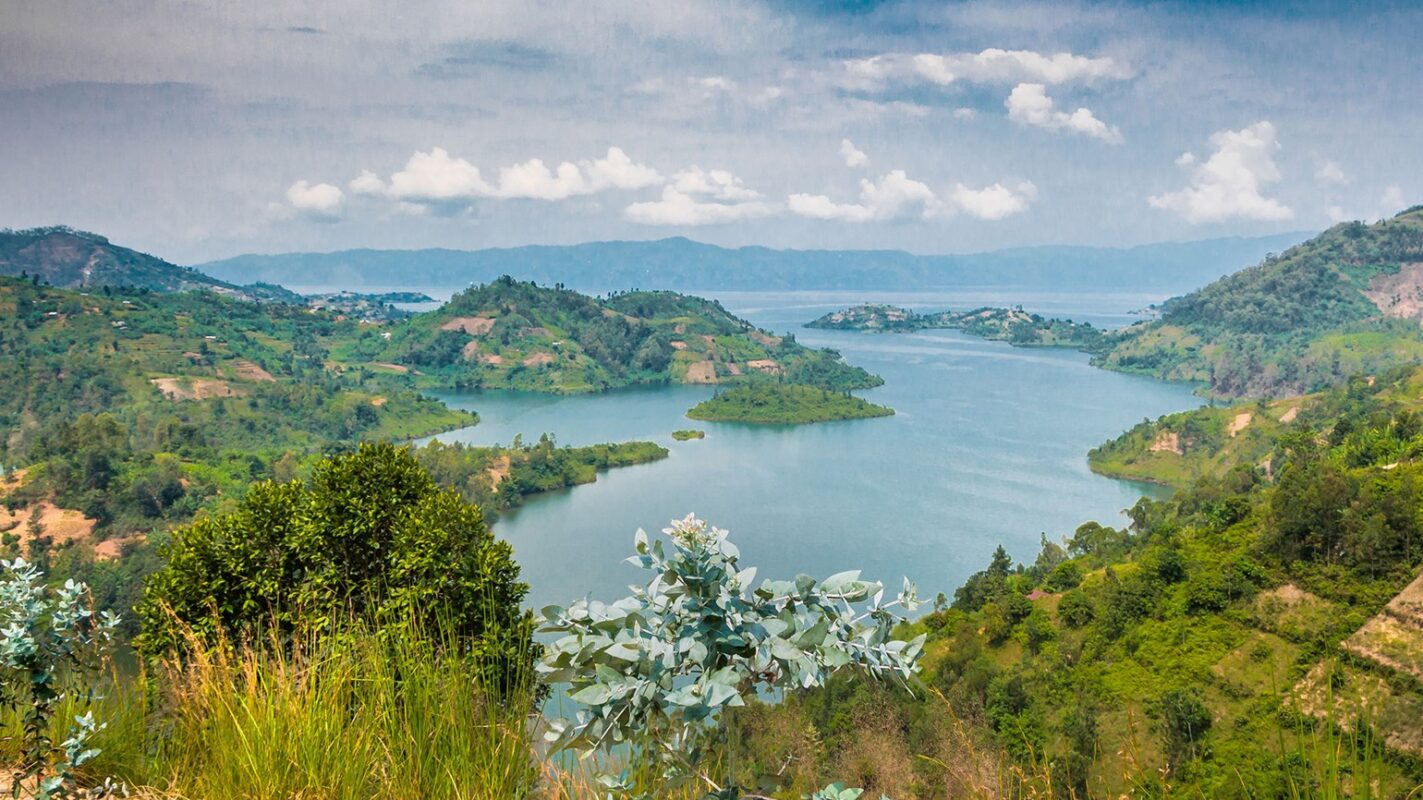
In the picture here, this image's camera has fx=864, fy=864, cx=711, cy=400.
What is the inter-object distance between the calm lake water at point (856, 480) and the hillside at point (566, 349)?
14.3 feet

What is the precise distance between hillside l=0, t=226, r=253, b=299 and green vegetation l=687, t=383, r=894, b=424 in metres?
102

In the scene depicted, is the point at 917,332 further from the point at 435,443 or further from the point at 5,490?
the point at 5,490

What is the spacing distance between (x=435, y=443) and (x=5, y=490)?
1684cm

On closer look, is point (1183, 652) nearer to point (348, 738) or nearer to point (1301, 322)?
A: point (348, 738)

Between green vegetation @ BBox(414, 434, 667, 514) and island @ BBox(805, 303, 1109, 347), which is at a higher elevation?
island @ BBox(805, 303, 1109, 347)

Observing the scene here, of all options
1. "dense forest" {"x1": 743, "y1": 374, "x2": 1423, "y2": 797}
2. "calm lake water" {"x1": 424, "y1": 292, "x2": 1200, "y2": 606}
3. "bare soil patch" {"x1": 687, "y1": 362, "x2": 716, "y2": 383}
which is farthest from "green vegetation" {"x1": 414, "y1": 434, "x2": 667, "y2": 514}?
"bare soil patch" {"x1": 687, "y1": 362, "x2": 716, "y2": 383}

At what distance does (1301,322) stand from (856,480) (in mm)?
65942

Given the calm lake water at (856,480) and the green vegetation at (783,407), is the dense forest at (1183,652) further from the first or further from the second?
the green vegetation at (783,407)

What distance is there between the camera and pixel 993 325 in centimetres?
12225

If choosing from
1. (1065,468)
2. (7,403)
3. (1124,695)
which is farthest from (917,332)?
(1124,695)

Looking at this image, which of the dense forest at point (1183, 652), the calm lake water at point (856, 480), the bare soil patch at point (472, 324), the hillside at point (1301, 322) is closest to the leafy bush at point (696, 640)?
the dense forest at point (1183, 652)

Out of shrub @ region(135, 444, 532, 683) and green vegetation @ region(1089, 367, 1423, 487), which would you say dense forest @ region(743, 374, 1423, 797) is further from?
green vegetation @ region(1089, 367, 1423, 487)

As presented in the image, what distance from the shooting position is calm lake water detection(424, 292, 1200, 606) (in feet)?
104

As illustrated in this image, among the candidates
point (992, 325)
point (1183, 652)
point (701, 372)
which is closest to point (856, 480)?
point (1183, 652)
